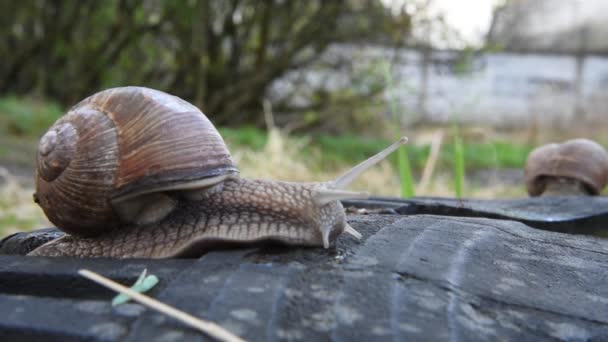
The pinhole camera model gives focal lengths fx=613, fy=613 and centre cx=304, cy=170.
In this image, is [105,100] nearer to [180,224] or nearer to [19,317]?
[180,224]

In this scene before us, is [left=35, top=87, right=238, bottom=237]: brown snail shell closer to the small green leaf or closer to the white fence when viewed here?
the small green leaf

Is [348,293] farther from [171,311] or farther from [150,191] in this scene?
[150,191]

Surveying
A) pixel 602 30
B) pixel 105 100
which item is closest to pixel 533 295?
pixel 105 100

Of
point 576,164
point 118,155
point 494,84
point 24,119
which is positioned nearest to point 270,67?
point 24,119

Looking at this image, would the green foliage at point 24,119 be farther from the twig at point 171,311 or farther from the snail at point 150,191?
the twig at point 171,311

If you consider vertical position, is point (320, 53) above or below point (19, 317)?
above

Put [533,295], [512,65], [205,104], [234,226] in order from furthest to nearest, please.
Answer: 1. [512,65]
2. [205,104]
3. [234,226]
4. [533,295]

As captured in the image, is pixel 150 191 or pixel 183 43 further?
pixel 183 43
